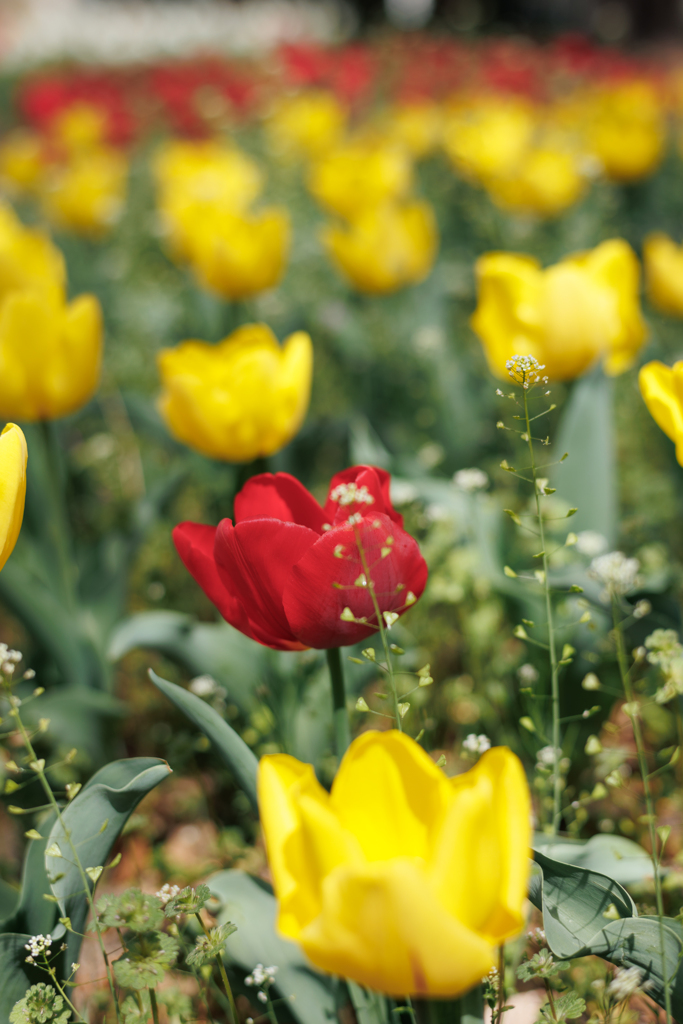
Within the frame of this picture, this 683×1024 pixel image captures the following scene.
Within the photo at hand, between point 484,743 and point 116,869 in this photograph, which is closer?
point 484,743

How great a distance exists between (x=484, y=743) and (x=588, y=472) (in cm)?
69

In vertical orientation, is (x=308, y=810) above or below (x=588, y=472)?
above

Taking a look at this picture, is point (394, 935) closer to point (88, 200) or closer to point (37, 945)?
point (37, 945)

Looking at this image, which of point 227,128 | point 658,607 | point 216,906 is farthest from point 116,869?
point 227,128

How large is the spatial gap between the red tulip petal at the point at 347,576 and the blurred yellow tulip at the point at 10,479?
0.24 metres

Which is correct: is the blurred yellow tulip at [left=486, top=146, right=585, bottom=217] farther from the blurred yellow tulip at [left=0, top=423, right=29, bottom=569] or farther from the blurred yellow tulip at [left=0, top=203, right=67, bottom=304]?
the blurred yellow tulip at [left=0, top=423, right=29, bottom=569]

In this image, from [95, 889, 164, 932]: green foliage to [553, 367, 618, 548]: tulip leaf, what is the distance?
0.96m

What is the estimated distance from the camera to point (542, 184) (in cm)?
291

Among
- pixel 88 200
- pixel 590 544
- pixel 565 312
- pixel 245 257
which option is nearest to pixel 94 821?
pixel 590 544

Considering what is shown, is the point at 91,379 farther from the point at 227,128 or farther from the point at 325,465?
the point at 227,128

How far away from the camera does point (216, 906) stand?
98cm

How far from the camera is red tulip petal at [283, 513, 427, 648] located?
71cm

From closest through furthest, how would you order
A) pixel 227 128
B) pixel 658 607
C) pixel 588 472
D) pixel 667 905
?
pixel 667 905
pixel 658 607
pixel 588 472
pixel 227 128

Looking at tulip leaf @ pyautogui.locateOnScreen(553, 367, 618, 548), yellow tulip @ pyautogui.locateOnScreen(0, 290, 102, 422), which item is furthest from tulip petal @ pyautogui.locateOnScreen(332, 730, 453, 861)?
yellow tulip @ pyautogui.locateOnScreen(0, 290, 102, 422)
